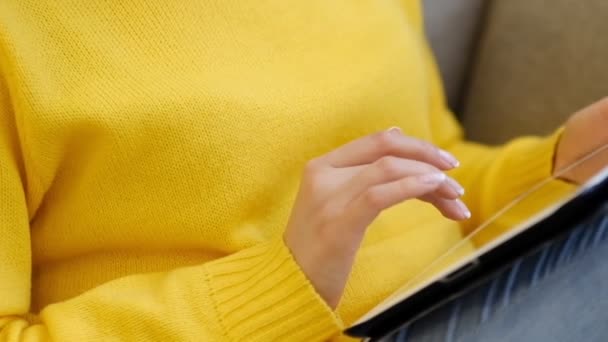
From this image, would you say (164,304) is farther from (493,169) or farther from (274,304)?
(493,169)

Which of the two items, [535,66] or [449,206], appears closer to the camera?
[449,206]

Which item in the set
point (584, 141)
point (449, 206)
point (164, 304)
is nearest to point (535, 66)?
point (584, 141)

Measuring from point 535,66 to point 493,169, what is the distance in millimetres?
229

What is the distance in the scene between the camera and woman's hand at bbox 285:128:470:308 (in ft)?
1.55

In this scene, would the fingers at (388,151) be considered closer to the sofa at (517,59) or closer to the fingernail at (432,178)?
the fingernail at (432,178)

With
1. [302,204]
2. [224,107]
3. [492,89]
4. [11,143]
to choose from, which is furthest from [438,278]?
[492,89]

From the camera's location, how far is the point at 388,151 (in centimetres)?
51

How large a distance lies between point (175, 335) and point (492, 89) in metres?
0.63

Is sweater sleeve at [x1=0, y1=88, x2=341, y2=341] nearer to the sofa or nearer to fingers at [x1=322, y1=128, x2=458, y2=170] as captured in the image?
fingers at [x1=322, y1=128, x2=458, y2=170]

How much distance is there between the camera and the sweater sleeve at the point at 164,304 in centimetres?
51

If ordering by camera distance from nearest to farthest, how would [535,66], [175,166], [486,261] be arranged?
[486,261]
[175,166]
[535,66]

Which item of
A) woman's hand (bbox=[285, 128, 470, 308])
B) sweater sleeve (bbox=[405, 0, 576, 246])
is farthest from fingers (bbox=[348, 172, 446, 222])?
sweater sleeve (bbox=[405, 0, 576, 246])

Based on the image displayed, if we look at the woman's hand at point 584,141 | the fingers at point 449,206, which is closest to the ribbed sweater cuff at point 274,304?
the fingers at point 449,206

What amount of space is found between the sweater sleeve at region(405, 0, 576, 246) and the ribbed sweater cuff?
17cm
